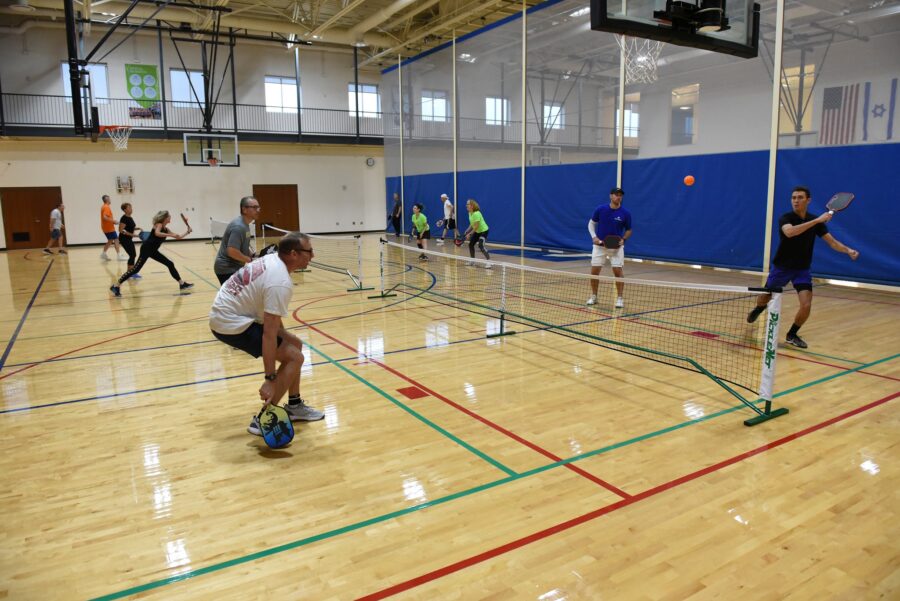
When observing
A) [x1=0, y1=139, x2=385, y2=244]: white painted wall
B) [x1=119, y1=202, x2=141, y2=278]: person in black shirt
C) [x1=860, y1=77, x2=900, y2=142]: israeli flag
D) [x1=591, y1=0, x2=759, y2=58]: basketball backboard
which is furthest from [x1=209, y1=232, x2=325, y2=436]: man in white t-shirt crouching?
[x1=0, y1=139, x2=385, y2=244]: white painted wall

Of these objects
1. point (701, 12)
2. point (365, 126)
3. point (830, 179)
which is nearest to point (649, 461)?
point (701, 12)

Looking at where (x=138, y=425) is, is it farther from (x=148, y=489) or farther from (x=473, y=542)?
(x=473, y=542)

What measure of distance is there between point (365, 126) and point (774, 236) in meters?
23.3

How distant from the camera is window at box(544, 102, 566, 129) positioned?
59.6 feet

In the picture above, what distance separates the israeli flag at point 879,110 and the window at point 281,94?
948 inches

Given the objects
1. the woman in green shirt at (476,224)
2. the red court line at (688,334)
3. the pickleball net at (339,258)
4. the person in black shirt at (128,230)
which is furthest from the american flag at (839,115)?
the person in black shirt at (128,230)

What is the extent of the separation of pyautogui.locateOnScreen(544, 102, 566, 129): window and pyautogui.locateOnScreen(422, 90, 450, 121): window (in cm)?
569

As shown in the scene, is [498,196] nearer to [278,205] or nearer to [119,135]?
[278,205]

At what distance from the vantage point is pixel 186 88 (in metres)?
27.3

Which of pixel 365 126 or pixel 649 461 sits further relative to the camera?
pixel 365 126

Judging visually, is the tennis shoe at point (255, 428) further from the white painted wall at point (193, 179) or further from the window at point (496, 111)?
the white painted wall at point (193, 179)

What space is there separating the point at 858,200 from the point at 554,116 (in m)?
9.09

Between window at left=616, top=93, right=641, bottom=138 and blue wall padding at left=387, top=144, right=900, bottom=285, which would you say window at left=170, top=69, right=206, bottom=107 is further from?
window at left=616, top=93, right=641, bottom=138

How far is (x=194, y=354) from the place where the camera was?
749 cm
